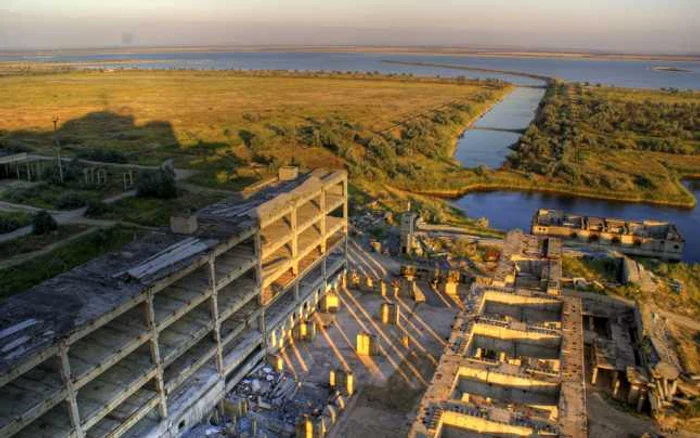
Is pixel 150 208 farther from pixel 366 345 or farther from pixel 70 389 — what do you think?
pixel 70 389

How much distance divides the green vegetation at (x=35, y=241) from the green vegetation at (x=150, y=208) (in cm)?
380

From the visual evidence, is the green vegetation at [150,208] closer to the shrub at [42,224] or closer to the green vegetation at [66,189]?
the green vegetation at [66,189]

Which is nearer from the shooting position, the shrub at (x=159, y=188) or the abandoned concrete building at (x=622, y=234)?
the abandoned concrete building at (x=622, y=234)

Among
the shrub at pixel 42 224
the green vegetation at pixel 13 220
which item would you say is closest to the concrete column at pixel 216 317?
the shrub at pixel 42 224

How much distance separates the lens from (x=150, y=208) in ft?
182

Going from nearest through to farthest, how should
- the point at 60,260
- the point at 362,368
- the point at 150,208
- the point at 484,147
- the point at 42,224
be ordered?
the point at 362,368 → the point at 60,260 → the point at 42,224 → the point at 150,208 → the point at 484,147

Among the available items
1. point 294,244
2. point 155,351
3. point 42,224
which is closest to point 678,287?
point 294,244

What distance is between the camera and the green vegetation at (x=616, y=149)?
2736 inches

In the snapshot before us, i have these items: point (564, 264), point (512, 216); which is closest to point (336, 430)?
point (564, 264)

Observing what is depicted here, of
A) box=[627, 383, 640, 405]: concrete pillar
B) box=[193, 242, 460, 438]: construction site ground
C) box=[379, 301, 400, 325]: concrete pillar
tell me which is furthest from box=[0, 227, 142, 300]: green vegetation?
box=[627, 383, 640, 405]: concrete pillar

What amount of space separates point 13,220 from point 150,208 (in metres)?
12.0

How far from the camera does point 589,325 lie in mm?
34719

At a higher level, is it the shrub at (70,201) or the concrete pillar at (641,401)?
the shrub at (70,201)

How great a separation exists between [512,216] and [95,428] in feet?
171
